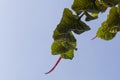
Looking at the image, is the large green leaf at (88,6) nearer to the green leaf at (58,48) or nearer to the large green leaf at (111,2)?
the large green leaf at (111,2)

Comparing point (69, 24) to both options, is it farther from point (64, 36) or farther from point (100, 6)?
point (100, 6)

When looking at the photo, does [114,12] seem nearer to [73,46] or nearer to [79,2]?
[79,2]

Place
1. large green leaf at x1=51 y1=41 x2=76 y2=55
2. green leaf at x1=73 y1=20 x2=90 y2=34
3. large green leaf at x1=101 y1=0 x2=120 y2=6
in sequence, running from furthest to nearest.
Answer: large green leaf at x1=51 y1=41 x2=76 y2=55
green leaf at x1=73 y1=20 x2=90 y2=34
large green leaf at x1=101 y1=0 x2=120 y2=6

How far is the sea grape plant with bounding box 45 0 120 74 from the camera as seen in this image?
1.70 m

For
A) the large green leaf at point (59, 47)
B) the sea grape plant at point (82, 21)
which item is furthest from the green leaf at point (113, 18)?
the large green leaf at point (59, 47)

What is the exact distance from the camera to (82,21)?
5.90 feet

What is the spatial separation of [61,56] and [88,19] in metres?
0.35

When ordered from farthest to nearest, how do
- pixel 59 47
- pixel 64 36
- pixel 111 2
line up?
pixel 59 47 → pixel 64 36 → pixel 111 2

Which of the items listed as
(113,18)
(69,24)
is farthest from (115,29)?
(69,24)

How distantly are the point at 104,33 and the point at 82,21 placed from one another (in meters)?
0.18

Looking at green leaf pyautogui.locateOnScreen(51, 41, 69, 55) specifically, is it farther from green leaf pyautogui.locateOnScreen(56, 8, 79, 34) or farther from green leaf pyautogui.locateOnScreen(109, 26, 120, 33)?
green leaf pyautogui.locateOnScreen(109, 26, 120, 33)

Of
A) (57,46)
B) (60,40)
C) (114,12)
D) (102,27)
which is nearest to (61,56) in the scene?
(57,46)

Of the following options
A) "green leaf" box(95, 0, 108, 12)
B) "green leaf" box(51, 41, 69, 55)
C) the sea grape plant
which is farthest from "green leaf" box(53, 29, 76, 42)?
"green leaf" box(95, 0, 108, 12)

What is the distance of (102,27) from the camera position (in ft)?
5.99
